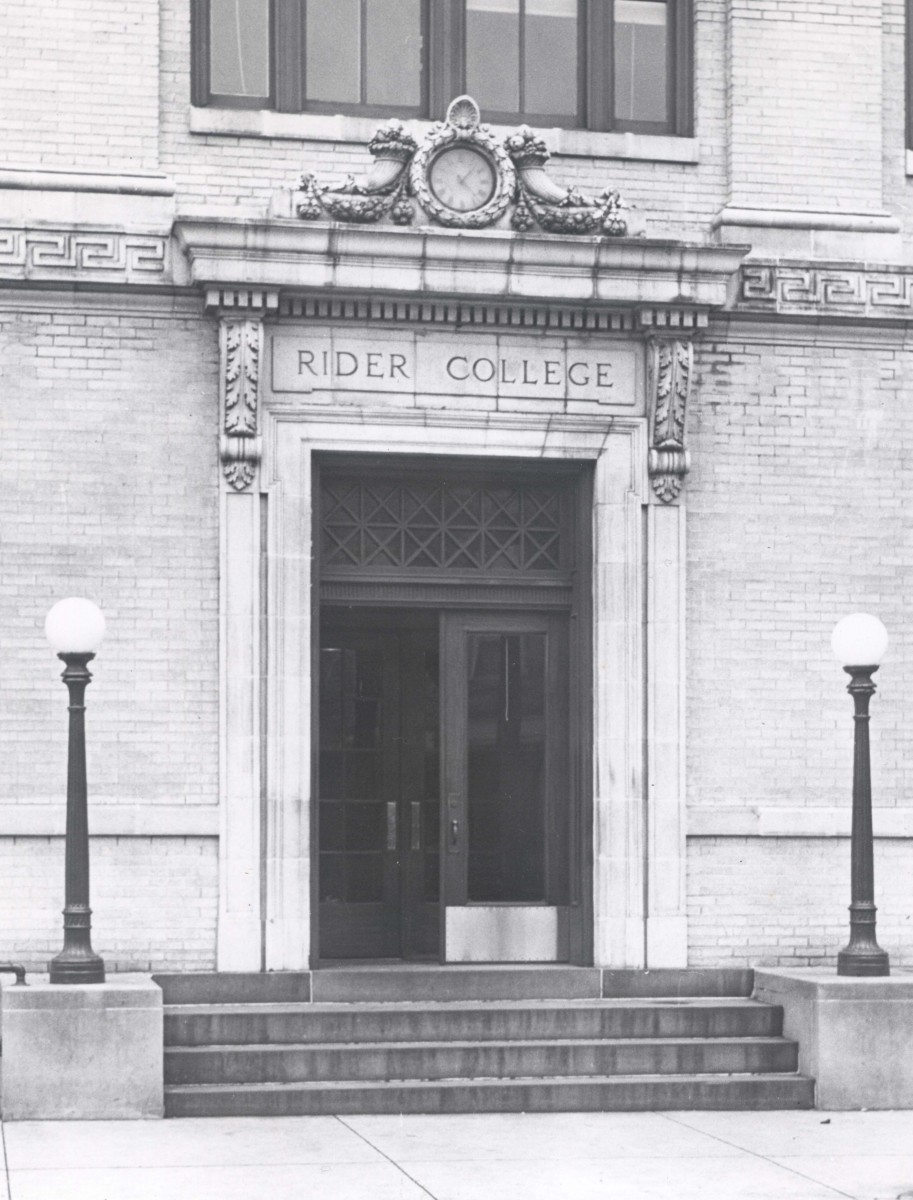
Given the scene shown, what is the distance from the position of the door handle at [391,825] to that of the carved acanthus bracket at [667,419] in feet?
9.50

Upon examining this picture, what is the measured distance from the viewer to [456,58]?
1509cm

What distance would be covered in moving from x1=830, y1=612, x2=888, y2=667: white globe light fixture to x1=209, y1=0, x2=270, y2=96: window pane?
18.0 feet

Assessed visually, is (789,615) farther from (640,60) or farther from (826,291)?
(640,60)

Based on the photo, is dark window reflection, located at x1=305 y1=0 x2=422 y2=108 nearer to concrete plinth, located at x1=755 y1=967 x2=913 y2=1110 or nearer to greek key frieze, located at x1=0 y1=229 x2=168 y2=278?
greek key frieze, located at x1=0 y1=229 x2=168 y2=278

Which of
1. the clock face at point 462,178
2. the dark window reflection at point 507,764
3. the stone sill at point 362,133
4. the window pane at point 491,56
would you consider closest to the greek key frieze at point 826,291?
the stone sill at point 362,133

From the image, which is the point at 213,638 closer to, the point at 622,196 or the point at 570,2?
the point at 622,196

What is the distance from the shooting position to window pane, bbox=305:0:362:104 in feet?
49.0

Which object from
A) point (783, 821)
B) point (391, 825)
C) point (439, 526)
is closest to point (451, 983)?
point (391, 825)

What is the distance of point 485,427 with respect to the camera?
48.2ft

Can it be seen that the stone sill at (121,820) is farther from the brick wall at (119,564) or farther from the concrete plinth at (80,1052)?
the concrete plinth at (80,1052)

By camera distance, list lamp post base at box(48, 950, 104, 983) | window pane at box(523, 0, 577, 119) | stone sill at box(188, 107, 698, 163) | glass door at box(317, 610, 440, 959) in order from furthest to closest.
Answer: window pane at box(523, 0, 577, 119)
glass door at box(317, 610, 440, 959)
stone sill at box(188, 107, 698, 163)
lamp post base at box(48, 950, 104, 983)

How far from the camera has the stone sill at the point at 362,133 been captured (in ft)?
47.9

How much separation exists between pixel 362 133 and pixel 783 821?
5609mm

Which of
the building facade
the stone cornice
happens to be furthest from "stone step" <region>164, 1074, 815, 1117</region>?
the stone cornice
